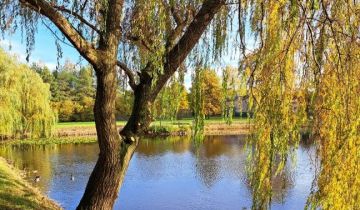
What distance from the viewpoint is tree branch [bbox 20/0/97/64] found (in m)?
3.44

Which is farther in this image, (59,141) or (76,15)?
(59,141)

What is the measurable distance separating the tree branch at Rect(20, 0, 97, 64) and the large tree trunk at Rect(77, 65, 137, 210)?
10.8 inches

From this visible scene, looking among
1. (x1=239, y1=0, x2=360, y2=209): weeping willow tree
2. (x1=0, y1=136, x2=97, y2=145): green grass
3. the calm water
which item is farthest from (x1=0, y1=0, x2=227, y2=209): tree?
(x1=0, y1=136, x2=97, y2=145): green grass

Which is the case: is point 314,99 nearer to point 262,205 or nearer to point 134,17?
point 262,205

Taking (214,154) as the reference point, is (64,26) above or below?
above

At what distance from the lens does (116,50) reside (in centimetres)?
392

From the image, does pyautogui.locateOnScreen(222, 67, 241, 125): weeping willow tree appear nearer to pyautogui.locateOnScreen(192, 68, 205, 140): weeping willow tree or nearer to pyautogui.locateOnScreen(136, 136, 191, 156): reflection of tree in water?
pyautogui.locateOnScreen(192, 68, 205, 140): weeping willow tree

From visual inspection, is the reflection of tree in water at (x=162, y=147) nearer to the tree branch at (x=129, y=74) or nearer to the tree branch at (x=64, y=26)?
the tree branch at (x=129, y=74)

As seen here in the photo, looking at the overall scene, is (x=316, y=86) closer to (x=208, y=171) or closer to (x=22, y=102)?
(x=208, y=171)

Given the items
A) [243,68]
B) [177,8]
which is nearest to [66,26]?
[177,8]

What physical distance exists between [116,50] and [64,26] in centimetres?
54

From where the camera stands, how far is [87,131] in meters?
33.3

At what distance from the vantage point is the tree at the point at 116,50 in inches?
145

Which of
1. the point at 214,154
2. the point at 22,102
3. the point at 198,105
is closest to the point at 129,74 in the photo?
the point at 198,105
